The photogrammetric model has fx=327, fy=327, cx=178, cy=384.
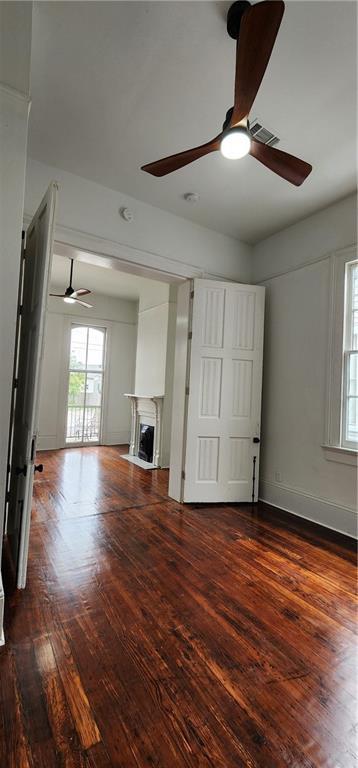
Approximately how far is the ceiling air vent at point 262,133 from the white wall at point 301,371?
1.09 meters

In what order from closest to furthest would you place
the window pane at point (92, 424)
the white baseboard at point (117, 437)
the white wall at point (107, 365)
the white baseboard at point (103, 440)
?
1. the white baseboard at point (103, 440)
2. the white wall at point (107, 365)
3. the window pane at point (92, 424)
4. the white baseboard at point (117, 437)

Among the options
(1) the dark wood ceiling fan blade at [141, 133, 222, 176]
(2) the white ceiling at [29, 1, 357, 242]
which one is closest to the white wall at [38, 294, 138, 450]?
(2) the white ceiling at [29, 1, 357, 242]

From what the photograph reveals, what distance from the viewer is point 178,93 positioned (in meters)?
2.11

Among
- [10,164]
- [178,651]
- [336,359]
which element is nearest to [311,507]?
[336,359]

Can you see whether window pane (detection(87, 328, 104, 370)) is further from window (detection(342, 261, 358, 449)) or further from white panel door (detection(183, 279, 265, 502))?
window (detection(342, 261, 358, 449))

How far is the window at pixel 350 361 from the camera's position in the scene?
120 inches

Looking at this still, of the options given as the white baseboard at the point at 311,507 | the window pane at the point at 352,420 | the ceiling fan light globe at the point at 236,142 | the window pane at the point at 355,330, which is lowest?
the white baseboard at the point at 311,507

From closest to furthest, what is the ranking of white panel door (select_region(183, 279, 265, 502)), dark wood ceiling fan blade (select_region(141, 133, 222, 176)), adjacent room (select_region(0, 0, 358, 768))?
adjacent room (select_region(0, 0, 358, 768)), dark wood ceiling fan blade (select_region(141, 133, 222, 176)), white panel door (select_region(183, 279, 265, 502))

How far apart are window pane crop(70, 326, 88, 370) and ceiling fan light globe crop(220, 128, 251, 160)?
5.57 m

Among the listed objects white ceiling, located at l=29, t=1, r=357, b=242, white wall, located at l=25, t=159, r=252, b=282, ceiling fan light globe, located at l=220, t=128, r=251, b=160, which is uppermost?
white ceiling, located at l=29, t=1, r=357, b=242

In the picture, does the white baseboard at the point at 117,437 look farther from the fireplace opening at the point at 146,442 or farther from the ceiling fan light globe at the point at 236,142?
the ceiling fan light globe at the point at 236,142

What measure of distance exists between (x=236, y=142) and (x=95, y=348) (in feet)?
18.8

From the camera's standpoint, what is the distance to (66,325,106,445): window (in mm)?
6750

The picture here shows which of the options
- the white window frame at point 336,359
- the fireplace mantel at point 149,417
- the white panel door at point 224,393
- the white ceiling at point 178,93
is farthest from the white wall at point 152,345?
the white window frame at point 336,359
